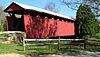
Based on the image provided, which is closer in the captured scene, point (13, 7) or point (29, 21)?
point (29, 21)

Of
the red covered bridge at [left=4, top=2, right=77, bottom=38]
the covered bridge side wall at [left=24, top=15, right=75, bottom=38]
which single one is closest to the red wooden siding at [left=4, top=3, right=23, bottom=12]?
the red covered bridge at [left=4, top=2, right=77, bottom=38]

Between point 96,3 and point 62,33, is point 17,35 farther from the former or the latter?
point 62,33

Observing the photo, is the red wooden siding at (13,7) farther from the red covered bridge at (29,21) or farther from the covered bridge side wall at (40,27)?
the covered bridge side wall at (40,27)

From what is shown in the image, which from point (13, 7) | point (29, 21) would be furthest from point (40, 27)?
point (13, 7)

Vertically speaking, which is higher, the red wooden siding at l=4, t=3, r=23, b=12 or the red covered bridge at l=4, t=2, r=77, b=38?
the red wooden siding at l=4, t=3, r=23, b=12

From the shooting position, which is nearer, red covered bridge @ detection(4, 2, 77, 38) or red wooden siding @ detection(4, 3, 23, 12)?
red covered bridge @ detection(4, 2, 77, 38)

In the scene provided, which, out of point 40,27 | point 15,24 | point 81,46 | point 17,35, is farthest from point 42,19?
point 81,46

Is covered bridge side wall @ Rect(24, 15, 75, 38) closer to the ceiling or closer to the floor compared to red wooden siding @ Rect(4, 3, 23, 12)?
closer to the floor

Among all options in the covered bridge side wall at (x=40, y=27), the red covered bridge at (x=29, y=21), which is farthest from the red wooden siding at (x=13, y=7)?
the covered bridge side wall at (x=40, y=27)

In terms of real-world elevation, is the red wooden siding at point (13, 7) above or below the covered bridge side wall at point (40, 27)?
above

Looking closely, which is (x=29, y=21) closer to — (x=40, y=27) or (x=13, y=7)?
(x=40, y=27)

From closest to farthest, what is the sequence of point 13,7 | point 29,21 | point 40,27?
point 29,21 → point 13,7 → point 40,27

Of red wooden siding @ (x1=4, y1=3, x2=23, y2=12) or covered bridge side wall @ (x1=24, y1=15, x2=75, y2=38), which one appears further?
red wooden siding @ (x1=4, y1=3, x2=23, y2=12)

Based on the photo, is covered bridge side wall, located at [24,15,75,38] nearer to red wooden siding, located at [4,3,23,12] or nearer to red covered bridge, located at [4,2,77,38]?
red covered bridge, located at [4,2,77,38]
